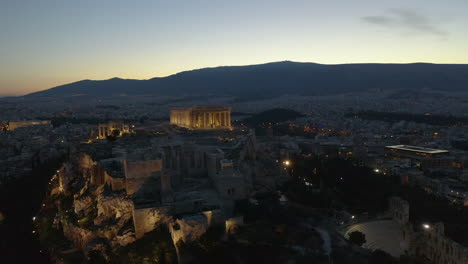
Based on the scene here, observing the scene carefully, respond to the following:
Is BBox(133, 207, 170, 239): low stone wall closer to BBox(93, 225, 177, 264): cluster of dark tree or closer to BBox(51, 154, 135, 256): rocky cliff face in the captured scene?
BBox(93, 225, 177, 264): cluster of dark tree

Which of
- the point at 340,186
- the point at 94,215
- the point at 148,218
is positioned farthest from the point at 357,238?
the point at 94,215

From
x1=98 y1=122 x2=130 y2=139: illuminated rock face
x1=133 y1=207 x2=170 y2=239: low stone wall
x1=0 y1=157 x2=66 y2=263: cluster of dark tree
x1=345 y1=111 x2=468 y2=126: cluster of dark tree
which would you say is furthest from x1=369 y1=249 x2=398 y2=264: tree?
x1=345 y1=111 x2=468 y2=126: cluster of dark tree

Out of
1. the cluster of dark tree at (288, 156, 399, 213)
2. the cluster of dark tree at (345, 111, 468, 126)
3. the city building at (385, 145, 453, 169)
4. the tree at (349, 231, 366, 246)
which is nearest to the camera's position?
the tree at (349, 231, 366, 246)

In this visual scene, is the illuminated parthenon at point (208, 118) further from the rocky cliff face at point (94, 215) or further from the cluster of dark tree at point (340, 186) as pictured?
the rocky cliff face at point (94, 215)

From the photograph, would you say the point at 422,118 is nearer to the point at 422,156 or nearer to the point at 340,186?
the point at 422,156

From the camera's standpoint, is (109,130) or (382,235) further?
(109,130)

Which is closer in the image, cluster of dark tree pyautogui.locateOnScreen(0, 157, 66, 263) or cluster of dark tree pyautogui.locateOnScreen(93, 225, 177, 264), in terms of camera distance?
cluster of dark tree pyautogui.locateOnScreen(93, 225, 177, 264)

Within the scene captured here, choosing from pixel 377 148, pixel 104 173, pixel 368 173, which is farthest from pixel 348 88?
pixel 104 173

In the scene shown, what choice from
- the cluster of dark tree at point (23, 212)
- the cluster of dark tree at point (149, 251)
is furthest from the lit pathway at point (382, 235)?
the cluster of dark tree at point (23, 212)

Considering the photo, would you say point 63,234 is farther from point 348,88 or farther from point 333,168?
point 348,88
